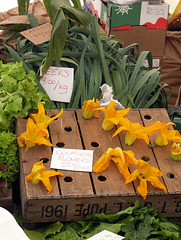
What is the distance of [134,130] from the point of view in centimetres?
164

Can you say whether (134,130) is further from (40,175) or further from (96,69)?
(96,69)

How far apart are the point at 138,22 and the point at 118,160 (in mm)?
1605

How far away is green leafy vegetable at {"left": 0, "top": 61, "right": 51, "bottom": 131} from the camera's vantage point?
5.74ft

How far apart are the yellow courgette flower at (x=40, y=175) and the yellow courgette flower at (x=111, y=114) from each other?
34cm

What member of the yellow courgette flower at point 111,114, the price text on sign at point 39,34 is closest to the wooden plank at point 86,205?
the yellow courgette flower at point 111,114

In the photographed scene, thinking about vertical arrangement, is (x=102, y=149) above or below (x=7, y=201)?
above

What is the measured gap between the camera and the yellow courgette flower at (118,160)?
149 cm

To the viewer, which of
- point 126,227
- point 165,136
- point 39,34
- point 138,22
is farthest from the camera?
point 138,22

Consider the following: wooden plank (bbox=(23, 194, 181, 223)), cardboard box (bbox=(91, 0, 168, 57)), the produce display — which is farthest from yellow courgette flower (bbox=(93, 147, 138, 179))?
cardboard box (bbox=(91, 0, 168, 57))

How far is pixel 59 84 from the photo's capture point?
6.61 ft

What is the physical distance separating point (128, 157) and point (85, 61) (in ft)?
2.56

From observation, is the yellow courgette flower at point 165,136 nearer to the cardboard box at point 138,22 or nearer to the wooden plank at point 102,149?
the wooden plank at point 102,149

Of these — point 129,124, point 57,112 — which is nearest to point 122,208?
point 129,124

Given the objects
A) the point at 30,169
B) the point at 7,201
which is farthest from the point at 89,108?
the point at 7,201
